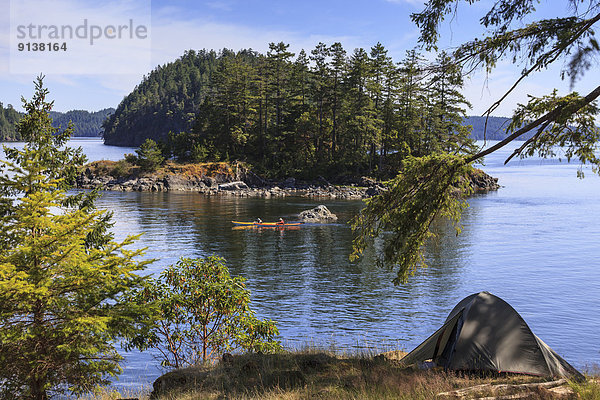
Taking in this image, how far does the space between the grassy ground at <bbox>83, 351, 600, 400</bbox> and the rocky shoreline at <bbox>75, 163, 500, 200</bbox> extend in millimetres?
Result: 58753

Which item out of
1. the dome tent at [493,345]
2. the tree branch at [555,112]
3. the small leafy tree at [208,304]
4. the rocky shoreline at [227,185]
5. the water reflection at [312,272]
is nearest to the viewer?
the tree branch at [555,112]

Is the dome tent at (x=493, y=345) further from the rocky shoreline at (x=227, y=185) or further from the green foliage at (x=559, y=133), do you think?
the rocky shoreline at (x=227, y=185)

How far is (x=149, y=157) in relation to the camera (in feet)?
259

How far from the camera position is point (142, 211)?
53938mm

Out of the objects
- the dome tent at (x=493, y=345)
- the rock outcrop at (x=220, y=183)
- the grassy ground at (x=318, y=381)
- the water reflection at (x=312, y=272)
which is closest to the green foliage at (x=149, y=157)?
the rock outcrop at (x=220, y=183)

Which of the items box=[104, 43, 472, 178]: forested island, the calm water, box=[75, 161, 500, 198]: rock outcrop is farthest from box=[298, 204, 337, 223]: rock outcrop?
box=[104, 43, 472, 178]: forested island

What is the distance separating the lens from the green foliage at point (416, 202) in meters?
11.6

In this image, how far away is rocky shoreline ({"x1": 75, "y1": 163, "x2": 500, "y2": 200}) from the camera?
7312 cm

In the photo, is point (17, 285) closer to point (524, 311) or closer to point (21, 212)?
point (21, 212)

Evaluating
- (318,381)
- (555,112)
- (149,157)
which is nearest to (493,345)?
(318,381)

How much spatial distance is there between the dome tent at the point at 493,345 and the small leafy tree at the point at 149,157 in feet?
238

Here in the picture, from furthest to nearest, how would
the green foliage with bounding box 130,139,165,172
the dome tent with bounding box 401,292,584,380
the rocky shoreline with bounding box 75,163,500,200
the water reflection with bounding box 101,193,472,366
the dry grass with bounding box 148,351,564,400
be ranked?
the green foliage with bounding box 130,139,165,172 < the rocky shoreline with bounding box 75,163,500,200 < the water reflection with bounding box 101,193,472,366 < the dome tent with bounding box 401,292,584,380 < the dry grass with bounding box 148,351,564,400

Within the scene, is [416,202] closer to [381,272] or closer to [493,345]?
[493,345]

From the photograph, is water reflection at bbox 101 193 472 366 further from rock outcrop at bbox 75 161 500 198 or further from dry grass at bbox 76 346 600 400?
rock outcrop at bbox 75 161 500 198
